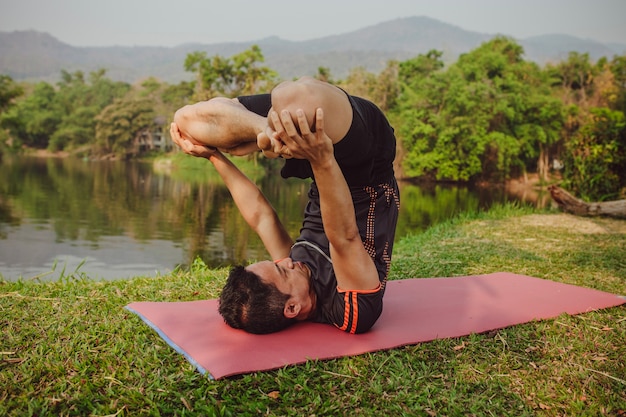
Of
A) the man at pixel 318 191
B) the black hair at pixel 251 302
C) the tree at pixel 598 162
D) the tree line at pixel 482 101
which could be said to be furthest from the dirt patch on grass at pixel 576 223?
the tree line at pixel 482 101

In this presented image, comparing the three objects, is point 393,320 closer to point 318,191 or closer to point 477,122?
point 318,191

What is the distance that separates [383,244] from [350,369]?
758 millimetres

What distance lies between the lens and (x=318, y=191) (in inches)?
104

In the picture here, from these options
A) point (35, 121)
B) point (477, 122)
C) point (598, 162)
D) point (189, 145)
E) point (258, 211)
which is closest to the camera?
point (189, 145)

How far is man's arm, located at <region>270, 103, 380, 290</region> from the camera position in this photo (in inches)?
81.8

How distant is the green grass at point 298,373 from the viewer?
2.04m

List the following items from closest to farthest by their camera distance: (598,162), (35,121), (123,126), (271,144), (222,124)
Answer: (271,144) < (222,124) < (598,162) < (123,126) < (35,121)

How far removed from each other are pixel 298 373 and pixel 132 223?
1168 cm

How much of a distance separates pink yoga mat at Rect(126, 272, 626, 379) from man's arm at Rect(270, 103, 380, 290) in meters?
0.32

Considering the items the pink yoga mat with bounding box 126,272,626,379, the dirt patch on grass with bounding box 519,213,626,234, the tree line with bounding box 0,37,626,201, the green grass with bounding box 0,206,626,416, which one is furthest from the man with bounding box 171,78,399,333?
the tree line with bounding box 0,37,626,201

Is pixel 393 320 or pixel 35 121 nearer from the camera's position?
pixel 393 320

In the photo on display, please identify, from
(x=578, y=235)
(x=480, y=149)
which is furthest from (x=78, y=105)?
(x=578, y=235)

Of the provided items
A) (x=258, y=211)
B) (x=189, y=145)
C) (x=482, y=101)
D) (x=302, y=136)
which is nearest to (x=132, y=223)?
(x=258, y=211)

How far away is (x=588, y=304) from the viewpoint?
335 centimetres
